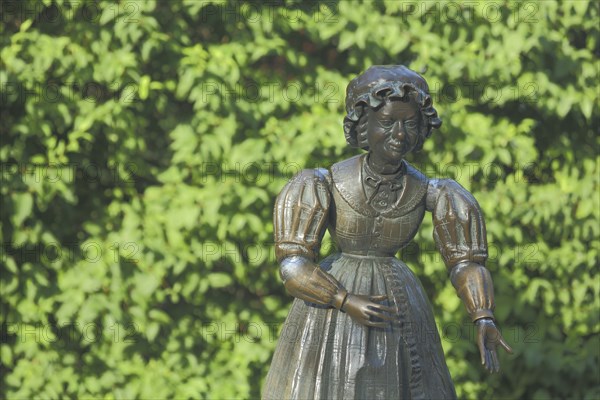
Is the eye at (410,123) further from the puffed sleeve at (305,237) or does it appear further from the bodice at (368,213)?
the puffed sleeve at (305,237)

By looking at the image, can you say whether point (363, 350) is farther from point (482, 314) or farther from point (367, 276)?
point (482, 314)

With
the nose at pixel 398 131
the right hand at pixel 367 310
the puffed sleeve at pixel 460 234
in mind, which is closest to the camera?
the right hand at pixel 367 310

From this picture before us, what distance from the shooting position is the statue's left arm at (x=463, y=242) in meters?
4.19

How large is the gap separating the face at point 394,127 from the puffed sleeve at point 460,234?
11.4 inches

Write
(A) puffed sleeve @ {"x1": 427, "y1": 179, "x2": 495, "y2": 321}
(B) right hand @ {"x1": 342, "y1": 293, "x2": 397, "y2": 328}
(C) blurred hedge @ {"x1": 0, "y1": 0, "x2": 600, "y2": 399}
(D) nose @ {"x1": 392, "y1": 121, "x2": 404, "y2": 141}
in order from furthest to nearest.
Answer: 1. (C) blurred hedge @ {"x1": 0, "y1": 0, "x2": 600, "y2": 399}
2. (A) puffed sleeve @ {"x1": 427, "y1": 179, "x2": 495, "y2": 321}
3. (D) nose @ {"x1": 392, "y1": 121, "x2": 404, "y2": 141}
4. (B) right hand @ {"x1": 342, "y1": 293, "x2": 397, "y2": 328}

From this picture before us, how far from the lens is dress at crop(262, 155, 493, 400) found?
4.16 metres

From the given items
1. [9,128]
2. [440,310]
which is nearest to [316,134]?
[440,310]

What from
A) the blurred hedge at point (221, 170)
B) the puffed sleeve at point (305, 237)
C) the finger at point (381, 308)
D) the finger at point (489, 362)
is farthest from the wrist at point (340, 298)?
the blurred hedge at point (221, 170)

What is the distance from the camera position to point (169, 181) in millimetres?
6867

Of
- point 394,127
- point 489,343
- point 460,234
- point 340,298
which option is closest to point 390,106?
point 394,127

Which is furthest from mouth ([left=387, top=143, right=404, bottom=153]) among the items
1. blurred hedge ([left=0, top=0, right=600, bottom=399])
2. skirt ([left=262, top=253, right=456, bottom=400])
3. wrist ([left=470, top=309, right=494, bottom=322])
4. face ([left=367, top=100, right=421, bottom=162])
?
blurred hedge ([left=0, top=0, right=600, bottom=399])

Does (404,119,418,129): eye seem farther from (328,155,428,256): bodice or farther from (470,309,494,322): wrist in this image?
(470,309,494,322): wrist

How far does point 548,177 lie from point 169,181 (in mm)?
2598

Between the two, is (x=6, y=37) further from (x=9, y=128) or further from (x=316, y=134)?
(x=316, y=134)
